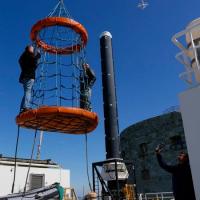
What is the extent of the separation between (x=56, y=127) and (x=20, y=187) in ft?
38.6

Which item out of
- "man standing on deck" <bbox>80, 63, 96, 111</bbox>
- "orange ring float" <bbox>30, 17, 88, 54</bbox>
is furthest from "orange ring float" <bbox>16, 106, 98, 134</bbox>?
"orange ring float" <bbox>30, 17, 88, 54</bbox>

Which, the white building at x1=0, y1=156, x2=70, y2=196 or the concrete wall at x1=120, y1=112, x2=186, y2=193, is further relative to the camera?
the concrete wall at x1=120, y1=112, x2=186, y2=193

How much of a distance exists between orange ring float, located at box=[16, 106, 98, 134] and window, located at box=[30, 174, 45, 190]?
36.3ft

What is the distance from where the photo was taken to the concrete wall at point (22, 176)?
20938 millimetres

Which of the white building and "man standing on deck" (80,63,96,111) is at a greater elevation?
"man standing on deck" (80,63,96,111)

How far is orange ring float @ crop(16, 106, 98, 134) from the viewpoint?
34.2 ft

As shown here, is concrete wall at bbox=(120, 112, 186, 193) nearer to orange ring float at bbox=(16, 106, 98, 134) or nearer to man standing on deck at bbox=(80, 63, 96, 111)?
man standing on deck at bbox=(80, 63, 96, 111)

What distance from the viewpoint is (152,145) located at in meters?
37.8

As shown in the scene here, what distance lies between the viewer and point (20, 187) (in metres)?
21.7

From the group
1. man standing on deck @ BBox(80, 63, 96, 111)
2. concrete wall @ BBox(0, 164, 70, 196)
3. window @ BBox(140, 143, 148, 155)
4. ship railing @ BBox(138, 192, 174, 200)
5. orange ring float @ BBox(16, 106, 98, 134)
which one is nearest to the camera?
orange ring float @ BBox(16, 106, 98, 134)

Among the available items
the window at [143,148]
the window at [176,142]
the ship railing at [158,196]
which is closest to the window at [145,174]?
the window at [143,148]

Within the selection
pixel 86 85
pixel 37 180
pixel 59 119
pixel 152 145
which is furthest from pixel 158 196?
pixel 59 119

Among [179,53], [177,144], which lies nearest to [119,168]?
[179,53]

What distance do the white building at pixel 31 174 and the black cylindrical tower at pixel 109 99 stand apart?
961cm
